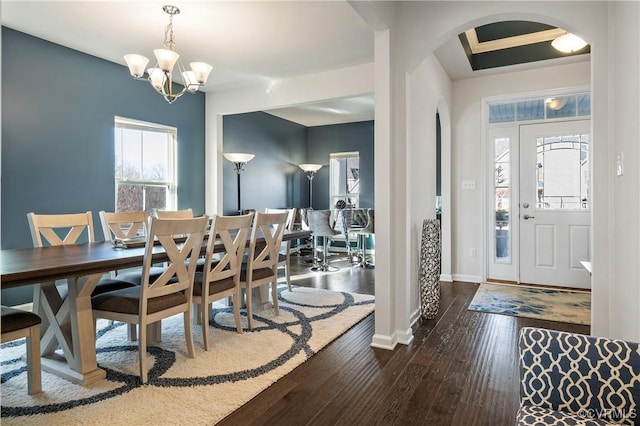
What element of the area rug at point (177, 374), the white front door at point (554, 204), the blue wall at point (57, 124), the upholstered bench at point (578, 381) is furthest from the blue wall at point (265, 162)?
the upholstered bench at point (578, 381)

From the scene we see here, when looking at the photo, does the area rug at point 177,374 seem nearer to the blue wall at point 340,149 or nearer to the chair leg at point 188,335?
the chair leg at point 188,335

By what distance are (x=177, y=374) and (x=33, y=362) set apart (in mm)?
768

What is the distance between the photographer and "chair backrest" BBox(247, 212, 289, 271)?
Answer: 319 centimetres

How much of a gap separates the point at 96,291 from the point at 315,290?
2388mm

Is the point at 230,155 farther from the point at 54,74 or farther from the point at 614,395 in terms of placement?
the point at 614,395

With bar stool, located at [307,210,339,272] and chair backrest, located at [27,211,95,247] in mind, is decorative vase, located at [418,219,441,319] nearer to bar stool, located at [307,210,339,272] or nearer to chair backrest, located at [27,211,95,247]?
bar stool, located at [307,210,339,272]

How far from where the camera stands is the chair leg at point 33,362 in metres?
2.03

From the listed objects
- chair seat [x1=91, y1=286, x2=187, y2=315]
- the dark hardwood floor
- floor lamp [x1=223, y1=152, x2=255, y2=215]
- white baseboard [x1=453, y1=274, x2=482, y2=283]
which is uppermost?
floor lamp [x1=223, y1=152, x2=255, y2=215]

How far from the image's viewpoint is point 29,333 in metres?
2.01

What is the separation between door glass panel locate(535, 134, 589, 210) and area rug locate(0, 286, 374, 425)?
3050 mm

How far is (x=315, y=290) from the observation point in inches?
176

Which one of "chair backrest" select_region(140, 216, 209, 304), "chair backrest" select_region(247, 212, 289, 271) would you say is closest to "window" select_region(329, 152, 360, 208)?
"chair backrest" select_region(247, 212, 289, 271)

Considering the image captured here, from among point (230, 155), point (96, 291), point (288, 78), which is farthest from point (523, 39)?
point (96, 291)

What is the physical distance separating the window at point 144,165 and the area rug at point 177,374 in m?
1.95
